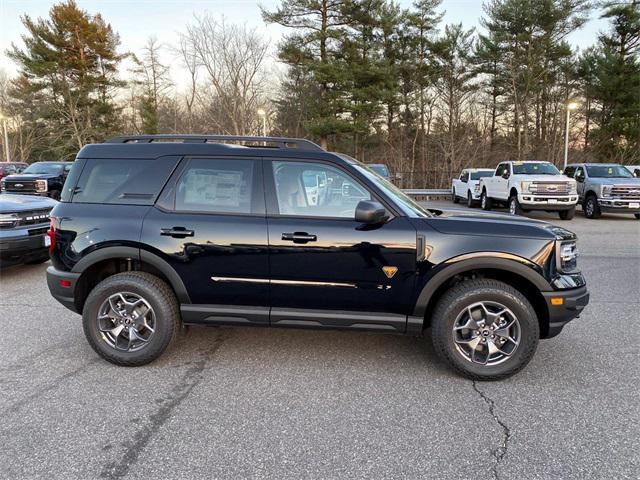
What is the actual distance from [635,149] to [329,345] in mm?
33757

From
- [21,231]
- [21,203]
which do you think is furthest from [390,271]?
[21,203]

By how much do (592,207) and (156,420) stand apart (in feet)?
54.2

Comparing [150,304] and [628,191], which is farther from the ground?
[628,191]

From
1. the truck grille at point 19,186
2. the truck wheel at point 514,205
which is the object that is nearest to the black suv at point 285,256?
the truck wheel at point 514,205

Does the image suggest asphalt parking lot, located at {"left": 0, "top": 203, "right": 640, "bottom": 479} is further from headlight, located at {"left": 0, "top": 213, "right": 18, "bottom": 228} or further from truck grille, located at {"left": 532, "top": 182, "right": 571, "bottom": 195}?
truck grille, located at {"left": 532, "top": 182, "right": 571, "bottom": 195}

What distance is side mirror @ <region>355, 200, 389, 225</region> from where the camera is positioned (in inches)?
130

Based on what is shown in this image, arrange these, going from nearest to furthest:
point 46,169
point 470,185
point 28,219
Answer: point 28,219, point 46,169, point 470,185

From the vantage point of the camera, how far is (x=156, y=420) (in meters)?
2.90

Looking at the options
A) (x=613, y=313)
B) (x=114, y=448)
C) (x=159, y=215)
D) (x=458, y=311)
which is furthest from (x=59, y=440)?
(x=613, y=313)

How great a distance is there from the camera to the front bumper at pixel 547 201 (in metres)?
14.2

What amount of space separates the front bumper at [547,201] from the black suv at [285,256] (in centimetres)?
1169

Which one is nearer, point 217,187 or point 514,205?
point 217,187

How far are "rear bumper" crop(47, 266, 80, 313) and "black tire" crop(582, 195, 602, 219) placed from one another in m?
16.2

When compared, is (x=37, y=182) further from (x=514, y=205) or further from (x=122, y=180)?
(x=514, y=205)
